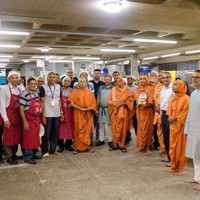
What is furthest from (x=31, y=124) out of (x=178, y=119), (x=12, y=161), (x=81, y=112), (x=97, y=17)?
(x=97, y=17)

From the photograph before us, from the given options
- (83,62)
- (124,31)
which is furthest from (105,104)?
(83,62)

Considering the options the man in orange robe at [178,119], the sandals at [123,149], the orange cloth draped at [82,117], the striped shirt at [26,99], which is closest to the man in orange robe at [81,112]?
the orange cloth draped at [82,117]

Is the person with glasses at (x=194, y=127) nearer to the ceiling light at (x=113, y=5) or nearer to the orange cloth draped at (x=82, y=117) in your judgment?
the orange cloth draped at (x=82, y=117)

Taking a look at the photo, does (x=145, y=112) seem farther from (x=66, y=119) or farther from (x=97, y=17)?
(x=97, y=17)

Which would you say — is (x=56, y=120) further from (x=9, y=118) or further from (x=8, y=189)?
(x=8, y=189)

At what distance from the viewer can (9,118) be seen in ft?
12.2

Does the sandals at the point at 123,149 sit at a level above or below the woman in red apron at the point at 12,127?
below

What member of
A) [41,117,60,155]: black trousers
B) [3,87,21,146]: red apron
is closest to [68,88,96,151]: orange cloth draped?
[41,117,60,155]: black trousers

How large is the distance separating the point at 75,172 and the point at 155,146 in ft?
5.56

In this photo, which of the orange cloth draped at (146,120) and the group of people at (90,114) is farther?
the orange cloth draped at (146,120)

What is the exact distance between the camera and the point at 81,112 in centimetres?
433

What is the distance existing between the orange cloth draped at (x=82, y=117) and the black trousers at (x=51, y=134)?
334 millimetres

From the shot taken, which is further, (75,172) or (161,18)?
(161,18)

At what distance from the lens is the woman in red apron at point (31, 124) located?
374 cm
